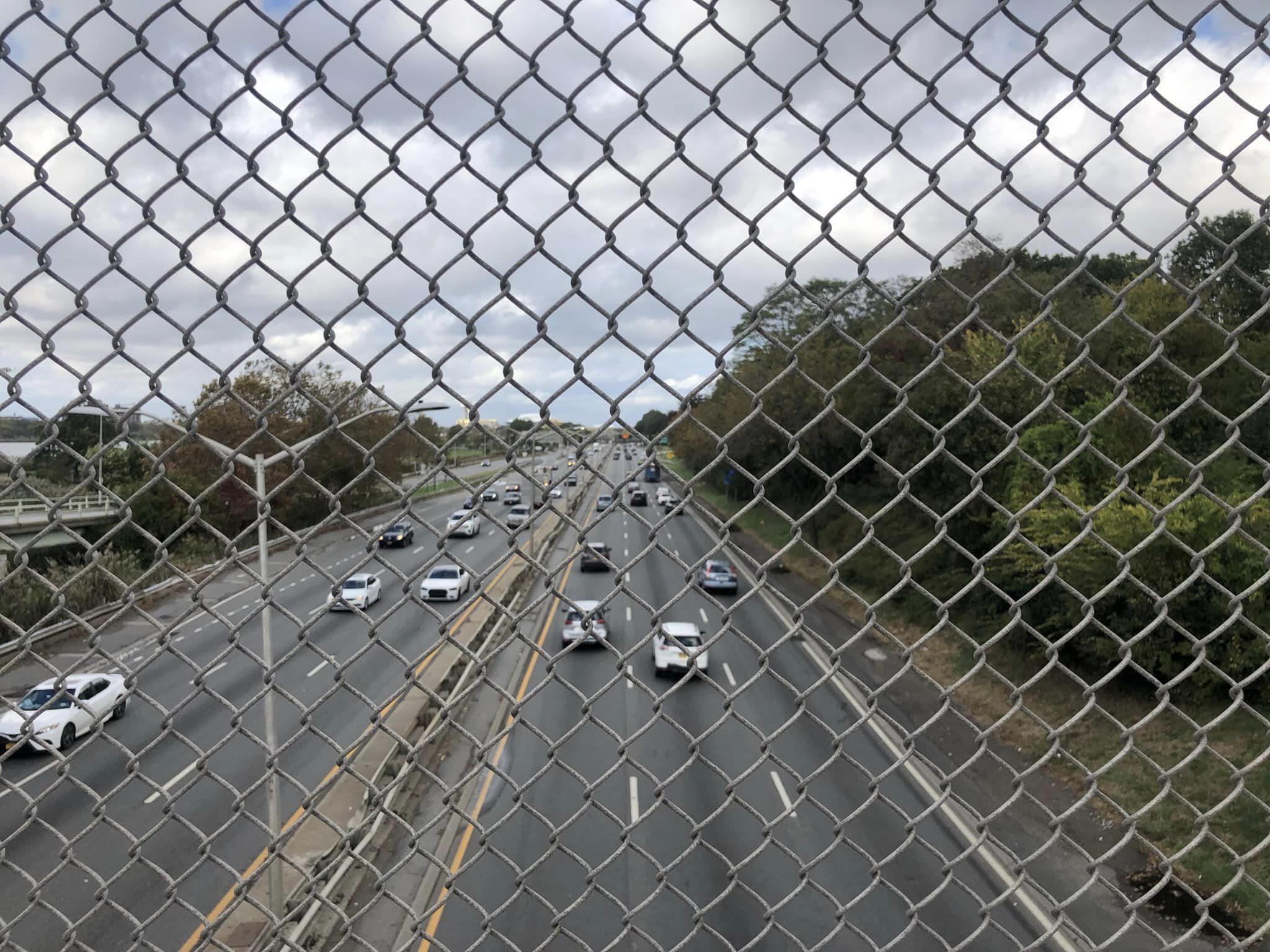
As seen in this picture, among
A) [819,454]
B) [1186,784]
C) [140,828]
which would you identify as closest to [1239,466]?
[1186,784]

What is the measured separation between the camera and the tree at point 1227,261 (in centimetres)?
204

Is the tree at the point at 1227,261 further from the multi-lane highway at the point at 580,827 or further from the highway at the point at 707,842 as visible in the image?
the highway at the point at 707,842

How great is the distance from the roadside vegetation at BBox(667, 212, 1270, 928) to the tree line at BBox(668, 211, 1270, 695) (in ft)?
0.10

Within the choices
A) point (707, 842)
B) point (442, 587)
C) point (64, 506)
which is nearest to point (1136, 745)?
point (707, 842)

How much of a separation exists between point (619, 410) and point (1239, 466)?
11086 mm

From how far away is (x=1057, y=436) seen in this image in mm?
14820

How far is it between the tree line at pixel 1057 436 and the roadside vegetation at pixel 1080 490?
30mm

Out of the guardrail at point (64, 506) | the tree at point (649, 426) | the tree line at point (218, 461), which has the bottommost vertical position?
the guardrail at point (64, 506)

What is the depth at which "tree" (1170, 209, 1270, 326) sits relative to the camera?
2.04 m

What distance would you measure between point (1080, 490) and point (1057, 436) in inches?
228

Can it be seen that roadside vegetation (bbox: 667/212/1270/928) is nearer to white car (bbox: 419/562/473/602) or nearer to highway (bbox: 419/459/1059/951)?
highway (bbox: 419/459/1059/951)

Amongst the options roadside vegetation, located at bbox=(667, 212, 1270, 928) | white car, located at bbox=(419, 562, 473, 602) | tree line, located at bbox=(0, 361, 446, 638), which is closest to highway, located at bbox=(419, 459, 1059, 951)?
roadside vegetation, located at bbox=(667, 212, 1270, 928)

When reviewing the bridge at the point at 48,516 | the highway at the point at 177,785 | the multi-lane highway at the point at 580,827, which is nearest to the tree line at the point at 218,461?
the bridge at the point at 48,516

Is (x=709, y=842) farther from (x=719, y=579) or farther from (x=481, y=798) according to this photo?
(x=719, y=579)
